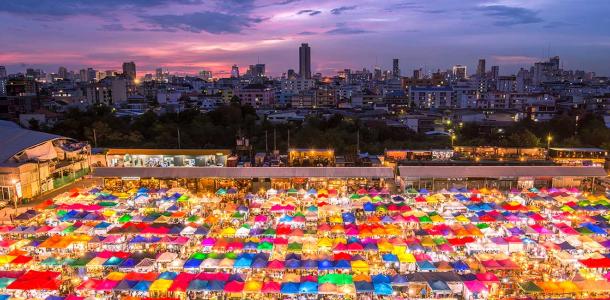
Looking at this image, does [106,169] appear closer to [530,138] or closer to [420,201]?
[420,201]

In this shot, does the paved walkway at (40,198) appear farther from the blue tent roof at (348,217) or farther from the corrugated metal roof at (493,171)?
the corrugated metal roof at (493,171)

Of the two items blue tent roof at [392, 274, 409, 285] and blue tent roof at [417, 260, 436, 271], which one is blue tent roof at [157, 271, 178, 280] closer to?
blue tent roof at [392, 274, 409, 285]

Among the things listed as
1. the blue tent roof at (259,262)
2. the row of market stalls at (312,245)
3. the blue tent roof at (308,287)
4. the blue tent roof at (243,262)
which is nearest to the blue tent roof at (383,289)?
the row of market stalls at (312,245)

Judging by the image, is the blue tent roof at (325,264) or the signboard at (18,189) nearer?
the blue tent roof at (325,264)

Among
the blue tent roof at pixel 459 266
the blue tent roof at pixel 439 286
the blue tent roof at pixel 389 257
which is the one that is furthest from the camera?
the blue tent roof at pixel 389 257

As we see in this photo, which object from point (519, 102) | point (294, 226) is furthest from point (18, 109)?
point (519, 102)

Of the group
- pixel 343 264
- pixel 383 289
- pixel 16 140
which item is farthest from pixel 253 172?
pixel 16 140

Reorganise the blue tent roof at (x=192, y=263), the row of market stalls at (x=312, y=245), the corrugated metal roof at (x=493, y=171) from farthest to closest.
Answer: the corrugated metal roof at (x=493, y=171), the blue tent roof at (x=192, y=263), the row of market stalls at (x=312, y=245)

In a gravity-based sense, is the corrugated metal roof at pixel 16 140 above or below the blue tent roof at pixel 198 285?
above
